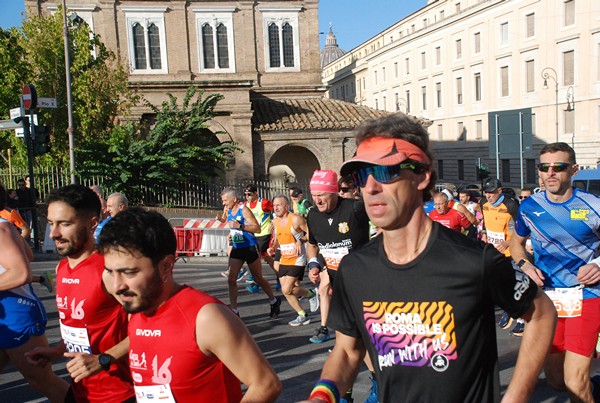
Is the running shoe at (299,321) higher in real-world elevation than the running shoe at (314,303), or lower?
lower

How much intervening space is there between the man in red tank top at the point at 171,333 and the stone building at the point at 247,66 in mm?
24117

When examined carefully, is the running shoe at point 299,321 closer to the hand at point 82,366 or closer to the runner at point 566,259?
the runner at point 566,259

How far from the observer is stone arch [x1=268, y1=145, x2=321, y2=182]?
29828mm

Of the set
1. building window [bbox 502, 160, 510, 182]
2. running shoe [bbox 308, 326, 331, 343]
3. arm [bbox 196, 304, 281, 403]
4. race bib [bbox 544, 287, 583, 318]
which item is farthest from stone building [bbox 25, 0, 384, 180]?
building window [bbox 502, 160, 510, 182]

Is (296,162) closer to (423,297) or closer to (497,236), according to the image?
(497,236)

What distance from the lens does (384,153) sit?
93.0 inches

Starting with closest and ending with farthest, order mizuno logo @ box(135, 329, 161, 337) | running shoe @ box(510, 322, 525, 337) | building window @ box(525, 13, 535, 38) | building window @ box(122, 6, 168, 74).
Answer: mizuno logo @ box(135, 329, 161, 337)
running shoe @ box(510, 322, 525, 337)
building window @ box(122, 6, 168, 74)
building window @ box(525, 13, 535, 38)

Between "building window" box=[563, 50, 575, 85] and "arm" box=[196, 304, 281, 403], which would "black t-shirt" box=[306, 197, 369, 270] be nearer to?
"arm" box=[196, 304, 281, 403]

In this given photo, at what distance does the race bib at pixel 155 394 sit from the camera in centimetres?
263

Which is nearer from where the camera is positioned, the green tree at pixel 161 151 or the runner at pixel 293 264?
the runner at pixel 293 264

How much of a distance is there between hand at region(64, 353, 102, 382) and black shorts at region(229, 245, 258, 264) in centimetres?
658

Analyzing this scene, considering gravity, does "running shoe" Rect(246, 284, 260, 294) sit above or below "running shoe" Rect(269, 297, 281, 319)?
below

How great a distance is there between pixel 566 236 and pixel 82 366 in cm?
385

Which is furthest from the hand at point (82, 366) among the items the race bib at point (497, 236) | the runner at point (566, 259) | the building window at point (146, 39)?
the building window at point (146, 39)
